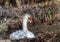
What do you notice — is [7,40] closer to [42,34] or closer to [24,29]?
[24,29]

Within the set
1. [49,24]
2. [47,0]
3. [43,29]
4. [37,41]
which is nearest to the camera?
[37,41]

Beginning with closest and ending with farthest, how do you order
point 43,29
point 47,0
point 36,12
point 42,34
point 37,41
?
point 37,41
point 42,34
point 43,29
point 36,12
point 47,0

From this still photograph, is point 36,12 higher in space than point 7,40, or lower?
Answer: higher

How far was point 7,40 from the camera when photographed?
3824 millimetres

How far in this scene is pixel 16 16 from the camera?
4.91m

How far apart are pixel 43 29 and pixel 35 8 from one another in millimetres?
1025

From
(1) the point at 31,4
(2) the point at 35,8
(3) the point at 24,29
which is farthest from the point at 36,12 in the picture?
(3) the point at 24,29

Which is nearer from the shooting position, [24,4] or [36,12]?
[36,12]

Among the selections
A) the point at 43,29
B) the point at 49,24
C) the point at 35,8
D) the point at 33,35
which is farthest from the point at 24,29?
the point at 35,8

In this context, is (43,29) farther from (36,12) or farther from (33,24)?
(36,12)

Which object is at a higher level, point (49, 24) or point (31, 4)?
point (31, 4)

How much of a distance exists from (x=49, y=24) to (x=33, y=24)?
0.32m

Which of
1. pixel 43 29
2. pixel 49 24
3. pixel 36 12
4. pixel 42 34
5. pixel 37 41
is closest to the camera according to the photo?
pixel 37 41

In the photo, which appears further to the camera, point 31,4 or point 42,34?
point 31,4
